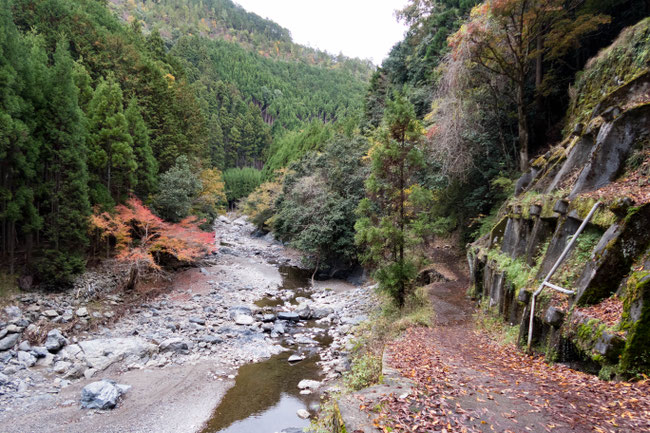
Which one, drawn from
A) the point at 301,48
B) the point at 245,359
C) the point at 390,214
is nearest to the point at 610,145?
the point at 390,214

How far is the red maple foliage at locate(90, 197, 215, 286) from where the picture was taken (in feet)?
50.7

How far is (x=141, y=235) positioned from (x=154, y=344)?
7.84 m

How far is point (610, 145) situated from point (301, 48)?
595ft

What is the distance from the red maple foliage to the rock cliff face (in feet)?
48.4

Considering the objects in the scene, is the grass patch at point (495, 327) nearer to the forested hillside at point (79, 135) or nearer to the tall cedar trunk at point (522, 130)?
the tall cedar trunk at point (522, 130)

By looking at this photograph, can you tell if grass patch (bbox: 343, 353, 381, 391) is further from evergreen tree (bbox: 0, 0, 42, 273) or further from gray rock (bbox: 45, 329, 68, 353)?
evergreen tree (bbox: 0, 0, 42, 273)

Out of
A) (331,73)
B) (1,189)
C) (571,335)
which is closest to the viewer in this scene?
(571,335)

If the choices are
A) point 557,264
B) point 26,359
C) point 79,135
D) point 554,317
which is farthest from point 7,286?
point 557,264

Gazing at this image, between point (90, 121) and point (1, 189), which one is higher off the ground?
point (90, 121)

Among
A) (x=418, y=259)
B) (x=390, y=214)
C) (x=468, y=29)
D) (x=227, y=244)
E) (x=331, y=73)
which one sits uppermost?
(x=331, y=73)

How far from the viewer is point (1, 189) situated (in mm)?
12070

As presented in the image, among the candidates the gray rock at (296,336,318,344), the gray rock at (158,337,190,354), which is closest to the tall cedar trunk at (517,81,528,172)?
the gray rock at (296,336,318,344)

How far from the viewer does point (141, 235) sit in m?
16.9

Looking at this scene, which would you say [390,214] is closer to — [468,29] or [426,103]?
[468,29]
